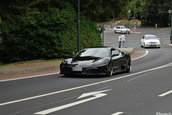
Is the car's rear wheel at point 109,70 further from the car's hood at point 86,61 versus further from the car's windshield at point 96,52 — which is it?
the car's windshield at point 96,52

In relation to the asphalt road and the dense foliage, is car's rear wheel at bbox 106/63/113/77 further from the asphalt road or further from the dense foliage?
the dense foliage

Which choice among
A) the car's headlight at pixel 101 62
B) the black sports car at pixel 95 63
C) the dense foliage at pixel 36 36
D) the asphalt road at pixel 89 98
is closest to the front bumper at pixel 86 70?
the black sports car at pixel 95 63

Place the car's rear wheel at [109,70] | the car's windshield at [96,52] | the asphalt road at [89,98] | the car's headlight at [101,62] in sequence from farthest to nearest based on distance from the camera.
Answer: the car's windshield at [96,52] → the car's rear wheel at [109,70] → the car's headlight at [101,62] → the asphalt road at [89,98]

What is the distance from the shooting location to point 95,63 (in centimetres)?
1537

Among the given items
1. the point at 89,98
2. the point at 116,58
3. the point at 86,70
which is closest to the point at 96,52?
the point at 116,58

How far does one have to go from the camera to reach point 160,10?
89.2 m

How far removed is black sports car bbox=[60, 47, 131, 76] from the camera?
50.3 feet

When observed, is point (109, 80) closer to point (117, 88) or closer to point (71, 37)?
point (117, 88)

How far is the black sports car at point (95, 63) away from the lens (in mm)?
15320

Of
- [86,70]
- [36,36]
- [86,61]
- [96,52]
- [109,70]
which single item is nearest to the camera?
[86,70]

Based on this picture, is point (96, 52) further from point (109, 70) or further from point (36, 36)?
point (36, 36)

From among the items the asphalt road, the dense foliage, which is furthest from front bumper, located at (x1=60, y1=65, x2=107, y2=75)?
the dense foliage

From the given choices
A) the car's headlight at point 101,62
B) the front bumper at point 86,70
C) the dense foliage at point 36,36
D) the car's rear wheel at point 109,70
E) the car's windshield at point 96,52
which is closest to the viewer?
the front bumper at point 86,70

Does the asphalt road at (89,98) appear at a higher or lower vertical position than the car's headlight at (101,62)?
lower
